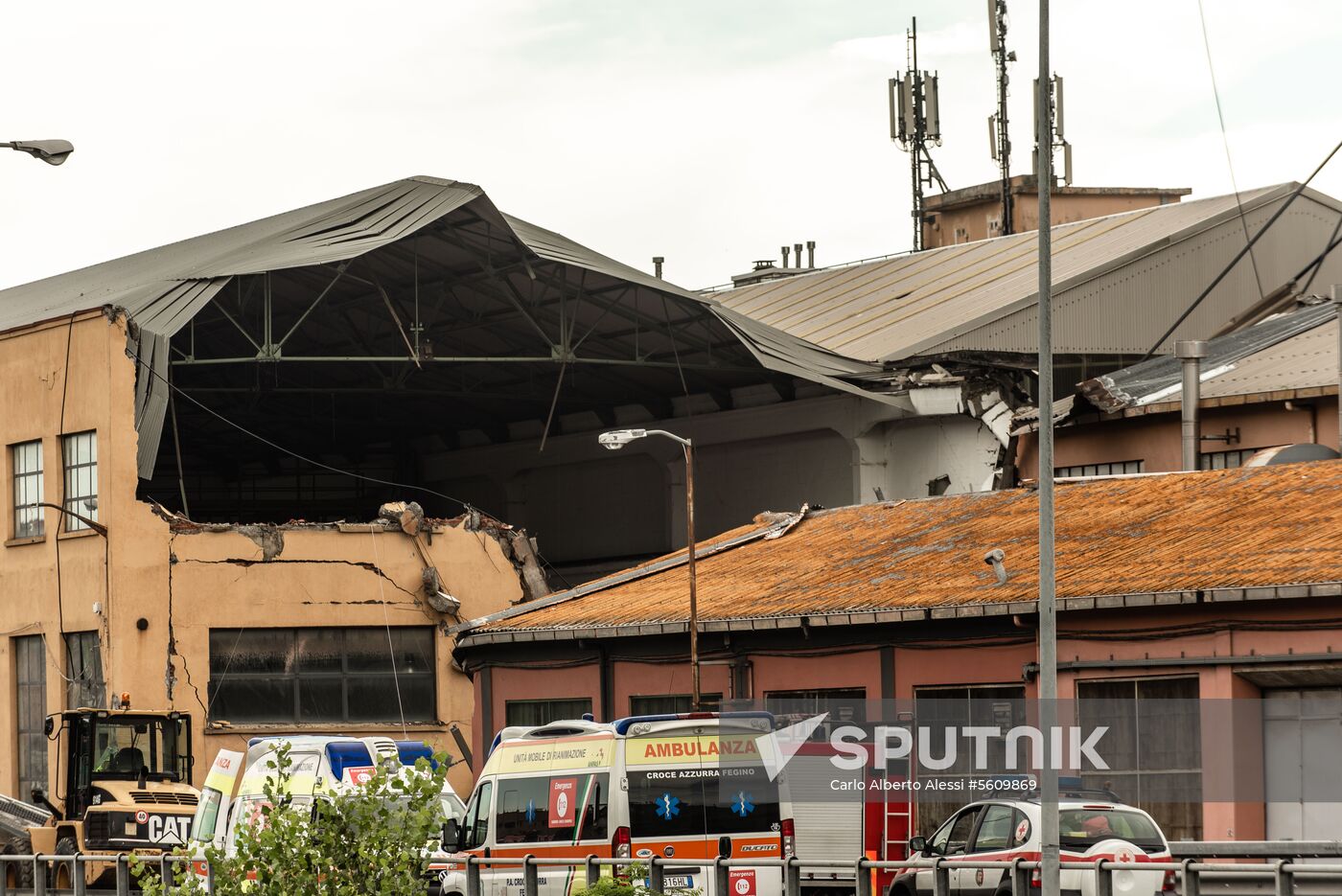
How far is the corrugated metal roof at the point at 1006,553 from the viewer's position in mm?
26516

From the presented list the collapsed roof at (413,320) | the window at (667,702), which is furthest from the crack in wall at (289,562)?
the window at (667,702)

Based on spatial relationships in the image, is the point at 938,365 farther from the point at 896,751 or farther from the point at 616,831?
the point at 616,831

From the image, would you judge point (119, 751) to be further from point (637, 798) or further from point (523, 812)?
point (637, 798)

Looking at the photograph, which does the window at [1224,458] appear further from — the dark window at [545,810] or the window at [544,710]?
the dark window at [545,810]

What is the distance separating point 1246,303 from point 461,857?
3158 cm

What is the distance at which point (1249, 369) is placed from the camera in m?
37.5

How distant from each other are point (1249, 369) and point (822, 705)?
1259 centimetres

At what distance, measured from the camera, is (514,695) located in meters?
35.8

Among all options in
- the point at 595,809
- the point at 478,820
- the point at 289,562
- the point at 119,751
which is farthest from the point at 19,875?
the point at 595,809

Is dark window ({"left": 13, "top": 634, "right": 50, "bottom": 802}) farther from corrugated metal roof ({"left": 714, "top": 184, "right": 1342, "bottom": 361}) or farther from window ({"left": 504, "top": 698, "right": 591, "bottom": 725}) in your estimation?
corrugated metal roof ({"left": 714, "top": 184, "right": 1342, "bottom": 361})

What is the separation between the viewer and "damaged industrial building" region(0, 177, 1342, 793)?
125 feet

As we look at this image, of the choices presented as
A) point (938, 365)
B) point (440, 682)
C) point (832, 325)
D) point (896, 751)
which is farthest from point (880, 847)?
point (832, 325)

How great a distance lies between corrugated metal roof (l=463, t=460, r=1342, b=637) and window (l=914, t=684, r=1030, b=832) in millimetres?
1334

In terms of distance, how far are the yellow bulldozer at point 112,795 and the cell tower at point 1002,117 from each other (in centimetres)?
3462
